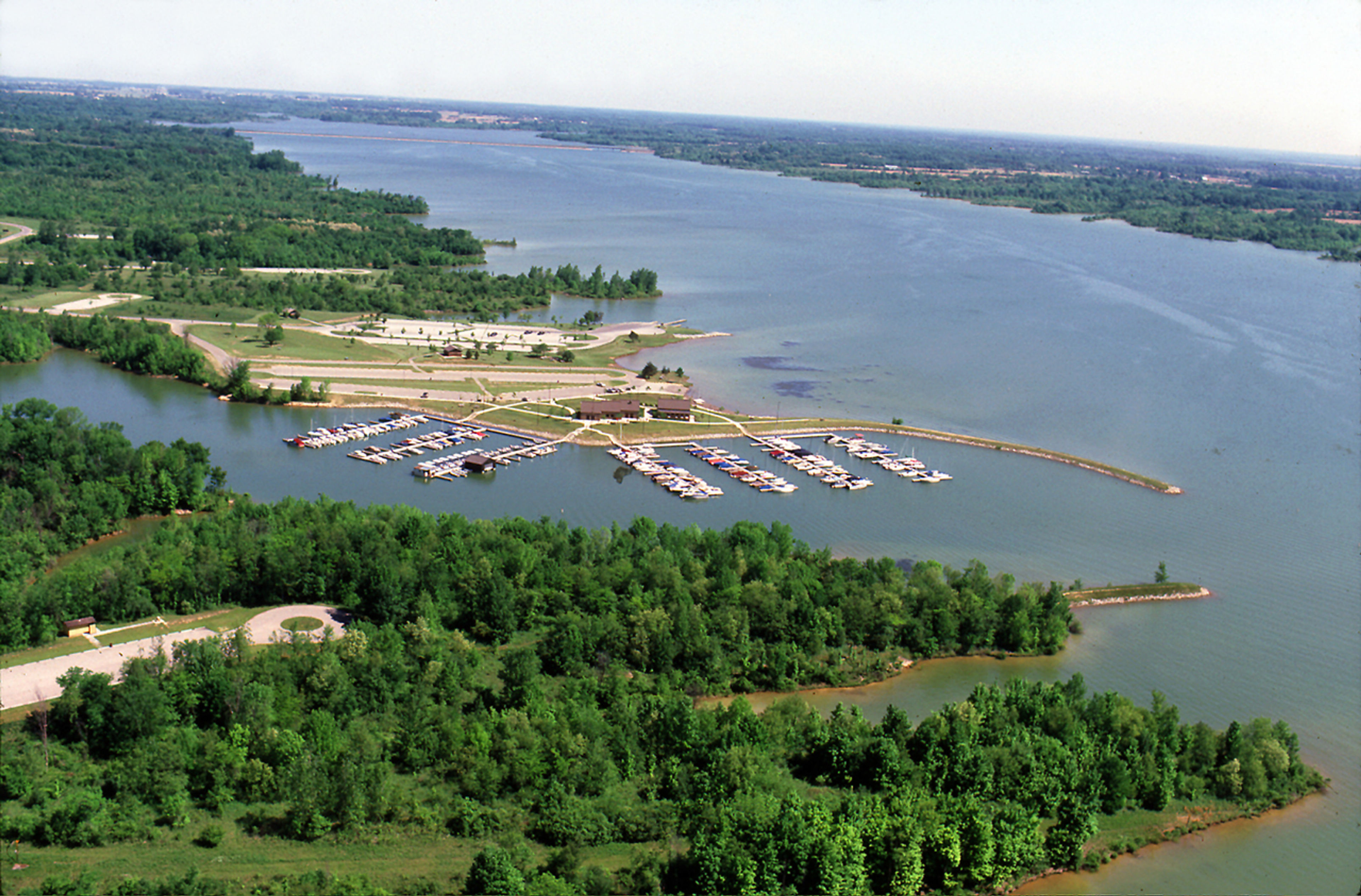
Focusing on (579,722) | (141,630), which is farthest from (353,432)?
(579,722)

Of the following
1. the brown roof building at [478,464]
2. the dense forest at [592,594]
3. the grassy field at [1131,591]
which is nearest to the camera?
the dense forest at [592,594]

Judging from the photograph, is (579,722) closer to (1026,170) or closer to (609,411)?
(609,411)

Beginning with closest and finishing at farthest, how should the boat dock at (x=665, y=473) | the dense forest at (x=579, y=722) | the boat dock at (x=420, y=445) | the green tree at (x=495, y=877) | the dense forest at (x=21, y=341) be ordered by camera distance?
the green tree at (x=495, y=877) < the dense forest at (x=579, y=722) < the boat dock at (x=665, y=473) < the boat dock at (x=420, y=445) < the dense forest at (x=21, y=341)

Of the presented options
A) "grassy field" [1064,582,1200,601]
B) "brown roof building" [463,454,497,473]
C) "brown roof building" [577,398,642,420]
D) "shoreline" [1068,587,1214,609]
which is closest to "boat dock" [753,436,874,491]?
"brown roof building" [577,398,642,420]

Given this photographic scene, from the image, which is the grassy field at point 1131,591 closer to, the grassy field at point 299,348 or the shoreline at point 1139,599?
the shoreline at point 1139,599

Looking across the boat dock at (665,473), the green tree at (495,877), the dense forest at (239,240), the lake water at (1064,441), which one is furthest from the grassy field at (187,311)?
the green tree at (495,877)

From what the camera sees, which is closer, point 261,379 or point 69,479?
point 69,479

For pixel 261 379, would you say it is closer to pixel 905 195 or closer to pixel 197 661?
pixel 197 661

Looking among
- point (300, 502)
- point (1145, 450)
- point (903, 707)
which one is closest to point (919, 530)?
point (903, 707)
